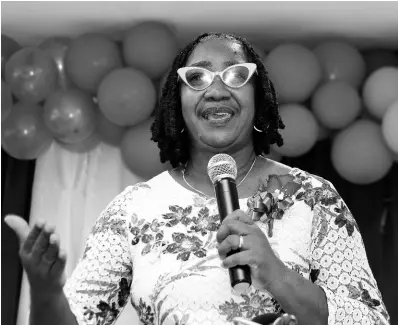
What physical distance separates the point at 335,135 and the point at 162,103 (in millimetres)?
2164

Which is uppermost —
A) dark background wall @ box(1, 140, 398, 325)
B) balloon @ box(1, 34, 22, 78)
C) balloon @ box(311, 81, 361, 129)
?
balloon @ box(1, 34, 22, 78)

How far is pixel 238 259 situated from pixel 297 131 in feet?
8.71

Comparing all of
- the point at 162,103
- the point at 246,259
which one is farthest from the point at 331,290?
the point at 162,103

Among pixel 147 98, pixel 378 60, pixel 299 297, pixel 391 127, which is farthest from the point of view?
pixel 378 60

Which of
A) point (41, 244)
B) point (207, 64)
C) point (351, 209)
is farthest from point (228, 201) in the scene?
point (351, 209)

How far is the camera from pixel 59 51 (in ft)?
15.1

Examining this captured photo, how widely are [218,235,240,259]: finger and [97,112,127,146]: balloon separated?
2.86 meters

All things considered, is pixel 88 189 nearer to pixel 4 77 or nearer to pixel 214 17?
pixel 4 77

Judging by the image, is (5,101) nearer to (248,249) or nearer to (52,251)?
(52,251)

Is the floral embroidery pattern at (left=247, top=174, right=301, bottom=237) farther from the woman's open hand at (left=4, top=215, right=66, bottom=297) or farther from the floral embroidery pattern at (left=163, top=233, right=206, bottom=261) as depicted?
the woman's open hand at (left=4, top=215, right=66, bottom=297)

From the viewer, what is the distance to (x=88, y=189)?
4676 mm

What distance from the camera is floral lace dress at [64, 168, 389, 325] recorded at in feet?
6.82

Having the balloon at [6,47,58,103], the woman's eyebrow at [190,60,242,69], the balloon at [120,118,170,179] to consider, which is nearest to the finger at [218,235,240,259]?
the woman's eyebrow at [190,60,242,69]

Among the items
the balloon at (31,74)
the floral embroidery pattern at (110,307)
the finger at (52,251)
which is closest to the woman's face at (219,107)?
the floral embroidery pattern at (110,307)
